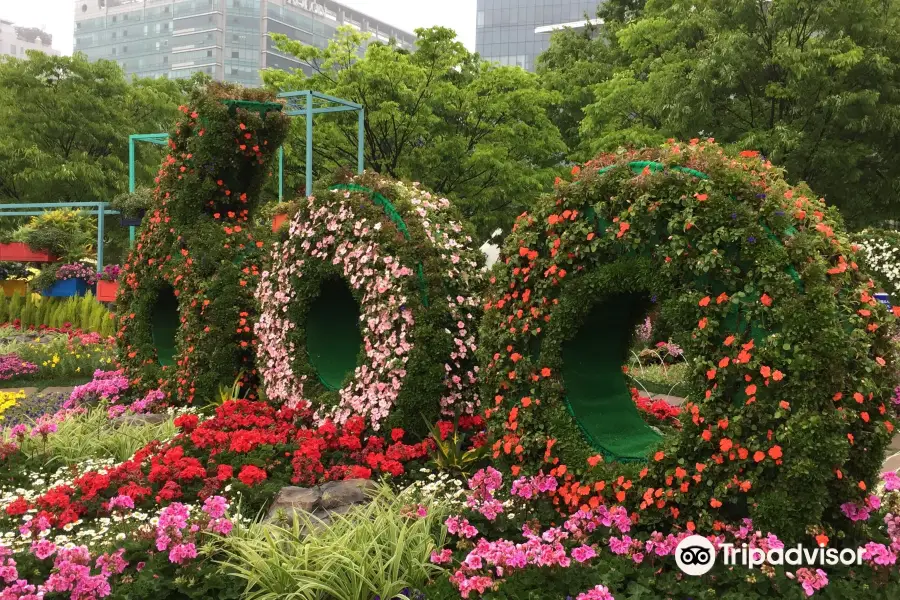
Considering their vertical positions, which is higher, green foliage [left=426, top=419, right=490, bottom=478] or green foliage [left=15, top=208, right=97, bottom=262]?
green foliage [left=15, top=208, right=97, bottom=262]

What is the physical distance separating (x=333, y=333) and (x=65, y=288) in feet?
37.4

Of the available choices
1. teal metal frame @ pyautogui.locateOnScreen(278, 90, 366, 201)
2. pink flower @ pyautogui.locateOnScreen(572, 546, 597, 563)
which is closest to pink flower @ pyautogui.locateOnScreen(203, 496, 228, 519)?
pink flower @ pyautogui.locateOnScreen(572, 546, 597, 563)

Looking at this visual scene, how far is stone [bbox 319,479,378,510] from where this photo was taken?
4.40m

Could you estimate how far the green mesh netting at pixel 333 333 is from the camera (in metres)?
6.55

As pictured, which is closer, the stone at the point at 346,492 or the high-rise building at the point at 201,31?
the stone at the point at 346,492

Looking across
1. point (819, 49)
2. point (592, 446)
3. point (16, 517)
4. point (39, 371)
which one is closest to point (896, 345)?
point (592, 446)

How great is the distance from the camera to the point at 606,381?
4.69 m

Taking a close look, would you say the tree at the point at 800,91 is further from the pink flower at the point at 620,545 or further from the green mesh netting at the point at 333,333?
the pink flower at the point at 620,545

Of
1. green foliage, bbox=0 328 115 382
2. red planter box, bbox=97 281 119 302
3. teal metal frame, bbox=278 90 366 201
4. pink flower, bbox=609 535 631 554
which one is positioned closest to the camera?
pink flower, bbox=609 535 631 554

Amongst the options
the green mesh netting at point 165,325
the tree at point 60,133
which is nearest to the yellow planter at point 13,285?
the tree at point 60,133

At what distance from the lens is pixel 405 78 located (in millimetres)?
19219

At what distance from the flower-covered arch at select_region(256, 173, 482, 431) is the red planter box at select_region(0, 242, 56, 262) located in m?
12.4

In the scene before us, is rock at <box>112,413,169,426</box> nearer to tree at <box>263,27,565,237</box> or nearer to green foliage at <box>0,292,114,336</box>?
green foliage at <box>0,292,114,336</box>

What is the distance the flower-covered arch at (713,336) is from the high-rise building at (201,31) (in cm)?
10753
